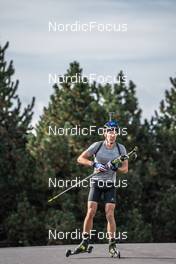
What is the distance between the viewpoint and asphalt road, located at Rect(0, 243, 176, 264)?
854 centimetres

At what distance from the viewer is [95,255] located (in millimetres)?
9219

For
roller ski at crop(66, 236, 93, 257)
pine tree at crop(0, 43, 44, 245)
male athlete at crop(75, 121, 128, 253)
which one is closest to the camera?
male athlete at crop(75, 121, 128, 253)

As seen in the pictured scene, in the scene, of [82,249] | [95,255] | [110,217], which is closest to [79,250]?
[82,249]

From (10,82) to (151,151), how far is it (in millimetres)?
7983

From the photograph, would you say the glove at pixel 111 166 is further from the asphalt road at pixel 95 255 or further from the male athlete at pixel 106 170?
the asphalt road at pixel 95 255

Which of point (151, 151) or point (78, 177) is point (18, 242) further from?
point (151, 151)

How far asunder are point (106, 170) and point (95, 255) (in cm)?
139

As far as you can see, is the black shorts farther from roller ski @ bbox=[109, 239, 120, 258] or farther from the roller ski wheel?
the roller ski wheel

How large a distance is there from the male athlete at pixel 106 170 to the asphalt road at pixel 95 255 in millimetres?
332

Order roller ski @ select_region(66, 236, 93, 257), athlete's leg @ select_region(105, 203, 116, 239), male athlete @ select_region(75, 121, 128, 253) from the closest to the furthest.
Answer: male athlete @ select_region(75, 121, 128, 253)
athlete's leg @ select_region(105, 203, 116, 239)
roller ski @ select_region(66, 236, 93, 257)

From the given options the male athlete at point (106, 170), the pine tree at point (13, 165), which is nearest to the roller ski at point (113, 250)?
the male athlete at point (106, 170)

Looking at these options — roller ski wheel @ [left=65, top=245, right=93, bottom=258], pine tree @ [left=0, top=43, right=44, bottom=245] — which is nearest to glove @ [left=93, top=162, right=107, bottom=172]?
roller ski wheel @ [left=65, top=245, right=93, bottom=258]

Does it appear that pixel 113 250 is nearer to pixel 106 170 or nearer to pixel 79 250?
pixel 79 250

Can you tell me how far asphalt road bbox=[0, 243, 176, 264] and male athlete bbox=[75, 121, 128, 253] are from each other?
332 millimetres
